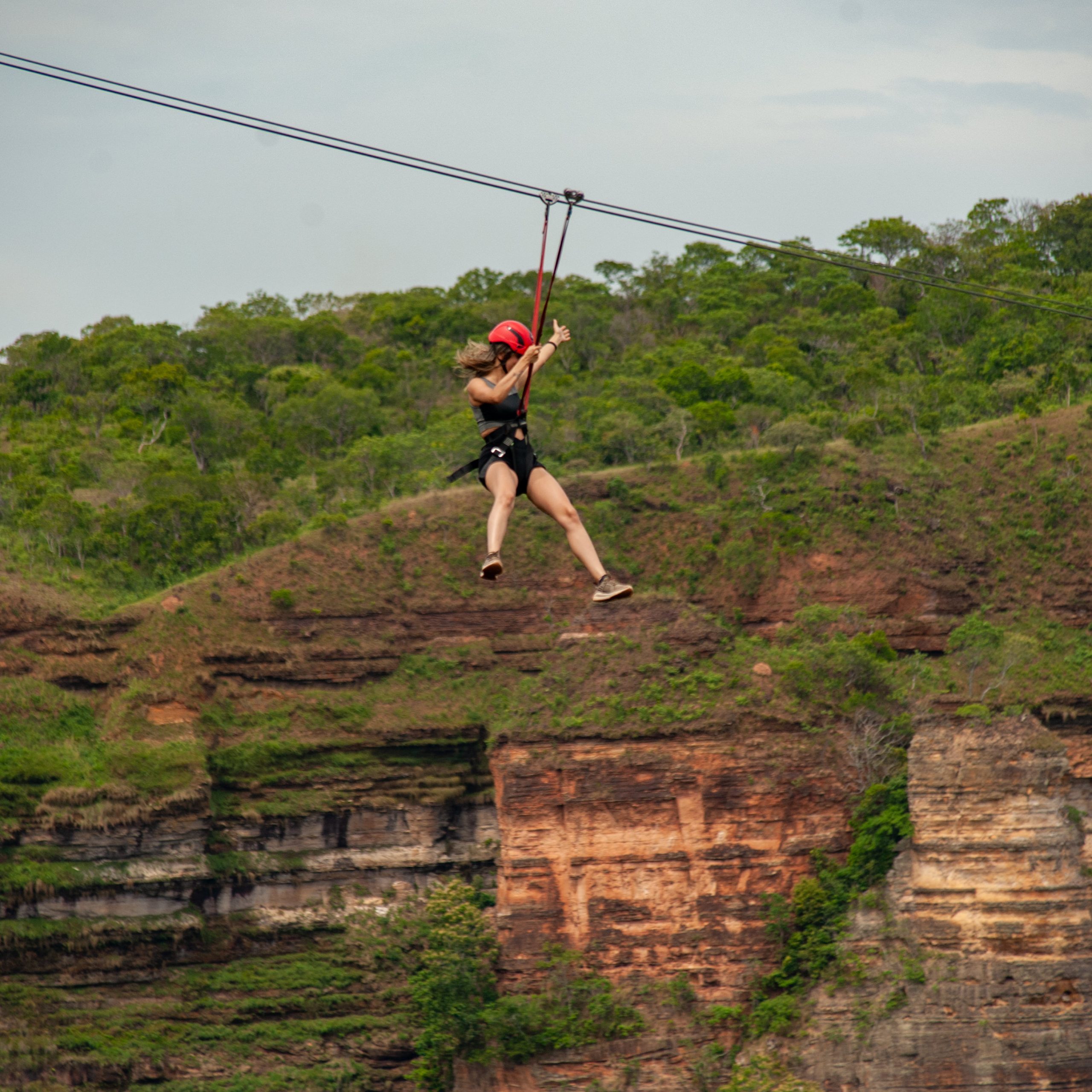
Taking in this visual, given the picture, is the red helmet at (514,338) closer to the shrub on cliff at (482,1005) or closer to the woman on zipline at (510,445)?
the woman on zipline at (510,445)

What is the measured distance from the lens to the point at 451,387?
60.2m

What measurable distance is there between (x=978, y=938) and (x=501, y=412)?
970 inches

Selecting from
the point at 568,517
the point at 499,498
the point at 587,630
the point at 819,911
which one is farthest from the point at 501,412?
the point at 587,630

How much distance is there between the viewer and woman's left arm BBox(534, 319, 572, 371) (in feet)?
43.4

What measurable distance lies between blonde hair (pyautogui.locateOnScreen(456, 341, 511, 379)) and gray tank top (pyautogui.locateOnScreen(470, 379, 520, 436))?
0.24 meters

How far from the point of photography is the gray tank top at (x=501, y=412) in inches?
533

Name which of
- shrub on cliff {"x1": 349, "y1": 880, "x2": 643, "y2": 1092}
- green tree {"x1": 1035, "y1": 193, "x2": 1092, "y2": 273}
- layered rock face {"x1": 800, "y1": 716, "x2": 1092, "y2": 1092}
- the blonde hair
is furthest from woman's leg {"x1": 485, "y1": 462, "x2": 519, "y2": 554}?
green tree {"x1": 1035, "y1": 193, "x2": 1092, "y2": 273}

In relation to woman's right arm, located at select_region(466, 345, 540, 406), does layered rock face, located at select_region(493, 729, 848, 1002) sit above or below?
below

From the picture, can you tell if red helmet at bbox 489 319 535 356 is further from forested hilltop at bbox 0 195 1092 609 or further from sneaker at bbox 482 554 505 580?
forested hilltop at bbox 0 195 1092 609

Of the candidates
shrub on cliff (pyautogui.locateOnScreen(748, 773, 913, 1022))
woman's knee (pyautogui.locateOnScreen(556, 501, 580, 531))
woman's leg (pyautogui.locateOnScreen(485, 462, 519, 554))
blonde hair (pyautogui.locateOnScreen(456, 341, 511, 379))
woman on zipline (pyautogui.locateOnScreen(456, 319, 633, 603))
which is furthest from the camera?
shrub on cliff (pyautogui.locateOnScreen(748, 773, 913, 1022))

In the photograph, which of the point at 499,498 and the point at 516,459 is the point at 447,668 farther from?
the point at 499,498

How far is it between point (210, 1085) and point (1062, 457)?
2724 centimetres

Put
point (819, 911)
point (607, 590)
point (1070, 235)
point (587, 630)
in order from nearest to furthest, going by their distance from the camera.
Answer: point (607, 590)
point (819, 911)
point (587, 630)
point (1070, 235)

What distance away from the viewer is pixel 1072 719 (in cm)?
3988
